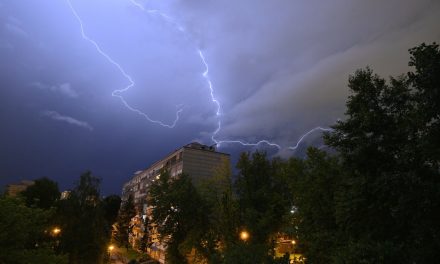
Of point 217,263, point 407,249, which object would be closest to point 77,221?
point 217,263

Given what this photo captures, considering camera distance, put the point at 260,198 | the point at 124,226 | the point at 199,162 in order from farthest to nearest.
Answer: the point at 199,162 → the point at 124,226 → the point at 260,198

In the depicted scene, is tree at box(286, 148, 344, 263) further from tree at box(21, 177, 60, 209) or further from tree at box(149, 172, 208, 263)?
tree at box(21, 177, 60, 209)

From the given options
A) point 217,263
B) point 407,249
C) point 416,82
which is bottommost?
point 217,263

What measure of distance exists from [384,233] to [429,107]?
568cm

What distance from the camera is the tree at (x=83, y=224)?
33781mm

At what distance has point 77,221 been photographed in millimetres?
35156

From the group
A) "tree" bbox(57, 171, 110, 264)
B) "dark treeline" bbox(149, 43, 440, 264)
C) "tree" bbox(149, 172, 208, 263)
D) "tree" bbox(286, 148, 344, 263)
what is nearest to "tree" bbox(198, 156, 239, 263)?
"tree" bbox(149, 172, 208, 263)

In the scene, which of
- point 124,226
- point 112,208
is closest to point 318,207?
point 124,226

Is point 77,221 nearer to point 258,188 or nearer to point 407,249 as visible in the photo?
point 258,188

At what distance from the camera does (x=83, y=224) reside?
117 ft

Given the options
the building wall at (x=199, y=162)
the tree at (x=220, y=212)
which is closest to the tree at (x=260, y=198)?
the tree at (x=220, y=212)

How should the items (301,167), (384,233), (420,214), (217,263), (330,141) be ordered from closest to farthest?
(420,214)
(384,233)
(330,141)
(217,263)
(301,167)

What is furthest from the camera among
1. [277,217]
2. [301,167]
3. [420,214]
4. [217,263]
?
[277,217]

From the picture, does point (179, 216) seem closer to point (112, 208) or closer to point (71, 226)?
point (71, 226)
